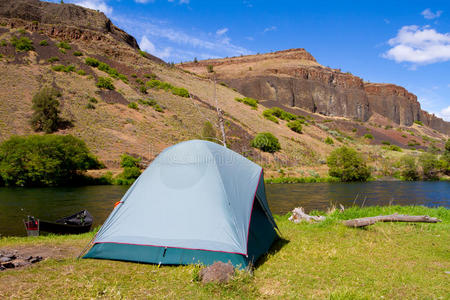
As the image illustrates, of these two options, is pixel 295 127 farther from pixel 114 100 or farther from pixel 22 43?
pixel 22 43

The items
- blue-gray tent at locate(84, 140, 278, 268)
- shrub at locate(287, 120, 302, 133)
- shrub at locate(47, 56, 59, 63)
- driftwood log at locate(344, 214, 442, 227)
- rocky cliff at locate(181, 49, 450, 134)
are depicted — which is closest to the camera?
blue-gray tent at locate(84, 140, 278, 268)

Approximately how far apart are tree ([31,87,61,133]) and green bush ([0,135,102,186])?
6.84 metres

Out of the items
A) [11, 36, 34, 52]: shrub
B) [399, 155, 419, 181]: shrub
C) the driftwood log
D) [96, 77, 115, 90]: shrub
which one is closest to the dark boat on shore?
the driftwood log

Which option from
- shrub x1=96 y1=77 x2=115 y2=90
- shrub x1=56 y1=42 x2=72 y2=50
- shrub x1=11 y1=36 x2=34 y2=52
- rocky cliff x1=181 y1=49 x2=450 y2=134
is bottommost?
shrub x1=96 y1=77 x2=115 y2=90

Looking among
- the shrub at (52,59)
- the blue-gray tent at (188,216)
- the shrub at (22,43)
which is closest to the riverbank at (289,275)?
the blue-gray tent at (188,216)

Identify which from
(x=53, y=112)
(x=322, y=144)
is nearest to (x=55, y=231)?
(x=53, y=112)

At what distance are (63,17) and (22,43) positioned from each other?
18.8 m

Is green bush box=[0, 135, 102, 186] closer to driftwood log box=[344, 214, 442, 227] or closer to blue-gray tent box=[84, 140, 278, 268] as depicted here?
blue-gray tent box=[84, 140, 278, 268]

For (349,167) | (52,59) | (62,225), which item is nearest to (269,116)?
(349,167)

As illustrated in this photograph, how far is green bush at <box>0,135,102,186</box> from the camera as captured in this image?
91.5 ft

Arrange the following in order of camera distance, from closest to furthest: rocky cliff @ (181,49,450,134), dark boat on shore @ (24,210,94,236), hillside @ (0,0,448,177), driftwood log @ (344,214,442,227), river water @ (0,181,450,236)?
driftwood log @ (344,214,442,227) → dark boat on shore @ (24,210,94,236) → river water @ (0,181,450,236) → hillside @ (0,0,448,177) → rocky cliff @ (181,49,450,134)

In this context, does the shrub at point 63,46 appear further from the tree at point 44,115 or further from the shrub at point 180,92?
the tree at point 44,115

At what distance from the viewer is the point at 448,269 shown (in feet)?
20.6

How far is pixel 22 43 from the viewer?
175ft
